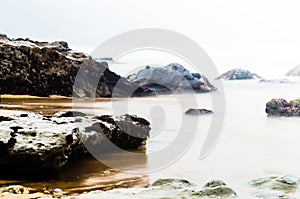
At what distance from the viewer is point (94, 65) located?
16.4 m

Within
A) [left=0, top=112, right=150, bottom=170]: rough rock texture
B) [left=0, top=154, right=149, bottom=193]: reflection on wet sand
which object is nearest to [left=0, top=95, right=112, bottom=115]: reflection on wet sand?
[left=0, top=112, right=150, bottom=170]: rough rock texture

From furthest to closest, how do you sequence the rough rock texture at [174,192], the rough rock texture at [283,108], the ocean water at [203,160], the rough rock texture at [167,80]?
the rough rock texture at [167,80], the rough rock texture at [283,108], the ocean water at [203,160], the rough rock texture at [174,192]

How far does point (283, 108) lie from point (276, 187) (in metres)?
9.04

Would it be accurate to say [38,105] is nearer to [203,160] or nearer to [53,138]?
[203,160]

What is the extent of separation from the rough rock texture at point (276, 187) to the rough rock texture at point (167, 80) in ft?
46.3

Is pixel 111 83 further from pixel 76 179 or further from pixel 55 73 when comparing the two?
pixel 76 179

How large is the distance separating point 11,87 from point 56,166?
9.88 metres

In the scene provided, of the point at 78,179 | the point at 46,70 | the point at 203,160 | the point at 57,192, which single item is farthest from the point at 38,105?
the point at 57,192

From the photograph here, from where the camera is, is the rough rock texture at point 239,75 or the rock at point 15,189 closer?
the rock at point 15,189

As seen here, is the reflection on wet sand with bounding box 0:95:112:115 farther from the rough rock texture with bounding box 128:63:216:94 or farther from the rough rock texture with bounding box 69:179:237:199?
the rough rock texture with bounding box 128:63:216:94

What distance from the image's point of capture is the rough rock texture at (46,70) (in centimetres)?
1412

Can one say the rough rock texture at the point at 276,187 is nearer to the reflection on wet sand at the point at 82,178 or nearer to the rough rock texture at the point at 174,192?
the rough rock texture at the point at 174,192

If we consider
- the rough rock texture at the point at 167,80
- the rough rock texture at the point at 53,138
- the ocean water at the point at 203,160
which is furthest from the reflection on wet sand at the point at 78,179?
the rough rock texture at the point at 167,80

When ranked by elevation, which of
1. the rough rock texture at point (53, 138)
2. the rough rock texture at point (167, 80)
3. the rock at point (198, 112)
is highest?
the rough rock texture at point (167, 80)
